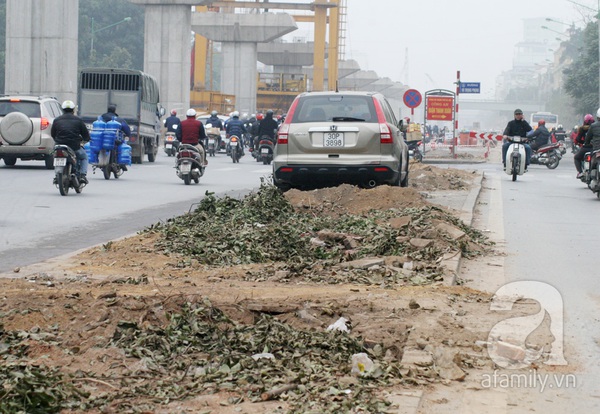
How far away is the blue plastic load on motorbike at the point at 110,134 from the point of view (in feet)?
80.6

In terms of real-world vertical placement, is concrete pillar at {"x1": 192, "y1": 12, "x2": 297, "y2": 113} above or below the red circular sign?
above

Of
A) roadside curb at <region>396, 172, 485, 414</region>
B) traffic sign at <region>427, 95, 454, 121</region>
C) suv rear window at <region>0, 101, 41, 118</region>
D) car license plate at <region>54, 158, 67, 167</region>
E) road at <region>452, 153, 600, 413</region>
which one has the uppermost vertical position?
traffic sign at <region>427, 95, 454, 121</region>

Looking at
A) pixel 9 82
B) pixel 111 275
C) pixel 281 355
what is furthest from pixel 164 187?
pixel 9 82

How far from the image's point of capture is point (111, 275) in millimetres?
9352

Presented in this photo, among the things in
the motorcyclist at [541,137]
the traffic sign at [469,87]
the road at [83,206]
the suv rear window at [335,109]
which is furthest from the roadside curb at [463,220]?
the traffic sign at [469,87]

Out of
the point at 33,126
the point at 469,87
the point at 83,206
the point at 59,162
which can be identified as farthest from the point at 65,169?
the point at 469,87

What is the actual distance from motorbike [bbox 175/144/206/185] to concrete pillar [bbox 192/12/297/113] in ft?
203

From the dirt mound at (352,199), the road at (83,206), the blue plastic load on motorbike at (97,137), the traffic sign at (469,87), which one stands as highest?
the traffic sign at (469,87)

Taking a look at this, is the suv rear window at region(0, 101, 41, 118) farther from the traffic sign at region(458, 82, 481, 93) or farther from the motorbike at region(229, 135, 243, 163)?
the traffic sign at region(458, 82, 481, 93)

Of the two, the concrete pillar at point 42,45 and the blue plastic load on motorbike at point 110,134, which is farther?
the concrete pillar at point 42,45

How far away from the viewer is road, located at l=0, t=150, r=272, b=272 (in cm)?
1238

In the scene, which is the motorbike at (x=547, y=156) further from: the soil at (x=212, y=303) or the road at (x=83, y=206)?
the soil at (x=212, y=303)

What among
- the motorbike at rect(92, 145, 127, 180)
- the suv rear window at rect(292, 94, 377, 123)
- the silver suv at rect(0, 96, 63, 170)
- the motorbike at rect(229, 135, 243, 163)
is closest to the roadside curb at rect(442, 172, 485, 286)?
the suv rear window at rect(292, 94, 377, 123)

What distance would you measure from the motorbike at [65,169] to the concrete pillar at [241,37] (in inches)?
2615
